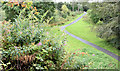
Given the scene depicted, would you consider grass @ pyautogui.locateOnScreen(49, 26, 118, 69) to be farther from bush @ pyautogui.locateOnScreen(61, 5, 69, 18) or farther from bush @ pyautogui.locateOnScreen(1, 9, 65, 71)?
bush @ pyautogui.locateOnScreen(61, 5, 69, 18)

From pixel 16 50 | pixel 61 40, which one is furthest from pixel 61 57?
pixel 16 50

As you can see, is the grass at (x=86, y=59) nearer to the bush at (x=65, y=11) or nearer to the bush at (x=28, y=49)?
the bush at (x=28, y=49)

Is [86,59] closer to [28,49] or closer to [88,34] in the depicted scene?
[28,49]

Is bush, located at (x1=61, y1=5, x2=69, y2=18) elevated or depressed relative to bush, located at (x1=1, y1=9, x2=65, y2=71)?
elevated

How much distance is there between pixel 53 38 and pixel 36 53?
0.97ft

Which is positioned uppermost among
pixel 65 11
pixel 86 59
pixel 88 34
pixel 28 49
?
pixel 65 11

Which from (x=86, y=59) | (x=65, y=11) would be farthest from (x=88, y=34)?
(x=86, y=59)

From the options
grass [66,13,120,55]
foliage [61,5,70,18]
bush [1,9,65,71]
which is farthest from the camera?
grass [66,13,120,55]

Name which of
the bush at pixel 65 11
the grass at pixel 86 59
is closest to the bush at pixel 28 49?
the grass at pixel 86 59

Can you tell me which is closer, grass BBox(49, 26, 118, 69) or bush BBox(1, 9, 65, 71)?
bush BBox(1, 9, 65, 71)

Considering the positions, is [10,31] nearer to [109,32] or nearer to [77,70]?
[77,70]

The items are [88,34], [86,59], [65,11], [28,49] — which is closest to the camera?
[28,49]

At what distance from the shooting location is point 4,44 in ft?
4.45

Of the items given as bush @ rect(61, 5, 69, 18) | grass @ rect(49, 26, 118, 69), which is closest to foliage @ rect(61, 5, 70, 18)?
bush @ rect(61, 5, 69, 18)
